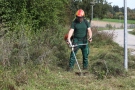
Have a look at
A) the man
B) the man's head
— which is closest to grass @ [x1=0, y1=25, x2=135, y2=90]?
the man

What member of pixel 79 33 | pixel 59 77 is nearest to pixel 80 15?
pixel 79 33

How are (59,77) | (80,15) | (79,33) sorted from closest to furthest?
(59,77) → (80,15) → (79,33)

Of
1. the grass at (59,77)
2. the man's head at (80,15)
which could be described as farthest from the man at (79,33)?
the grass at (59,77)

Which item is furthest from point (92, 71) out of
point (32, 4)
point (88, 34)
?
point (32, 4)

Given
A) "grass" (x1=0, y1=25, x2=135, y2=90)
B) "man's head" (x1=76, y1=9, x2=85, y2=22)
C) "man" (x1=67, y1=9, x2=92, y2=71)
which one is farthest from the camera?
"man" (x1=67, y1=9, x2=92, y2=71)

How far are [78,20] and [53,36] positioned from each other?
1688 millimetres

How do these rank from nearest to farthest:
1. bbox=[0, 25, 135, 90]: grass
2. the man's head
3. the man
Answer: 1. bbox=[0, 25, 135, 90]: grass
2. the man's head
3. the man

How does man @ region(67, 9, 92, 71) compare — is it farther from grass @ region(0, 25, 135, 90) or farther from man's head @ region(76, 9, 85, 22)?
grass @ region(0, 25, 135, 90)

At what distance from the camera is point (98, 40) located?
17.5m

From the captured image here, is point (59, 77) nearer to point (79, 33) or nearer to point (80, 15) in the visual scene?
point (79, 33)

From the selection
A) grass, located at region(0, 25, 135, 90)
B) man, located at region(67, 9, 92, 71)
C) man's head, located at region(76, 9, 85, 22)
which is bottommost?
grass, located at region(0, 25, 135, 90)

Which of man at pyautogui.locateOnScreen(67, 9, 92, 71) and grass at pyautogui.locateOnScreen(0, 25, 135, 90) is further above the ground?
man at pyautogui.locateOnScreen(67, 9, 92, 71)

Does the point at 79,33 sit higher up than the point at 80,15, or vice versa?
the point at 80,15

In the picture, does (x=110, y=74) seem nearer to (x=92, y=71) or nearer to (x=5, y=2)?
(x=92, y=71)
